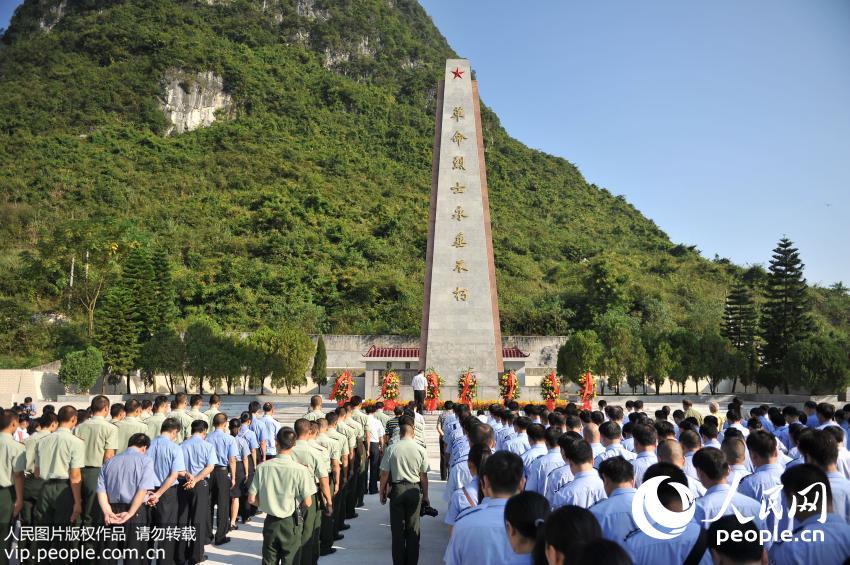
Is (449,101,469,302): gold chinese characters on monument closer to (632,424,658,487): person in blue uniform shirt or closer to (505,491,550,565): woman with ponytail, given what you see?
(632,424,658,487): person in blue uniform shirt

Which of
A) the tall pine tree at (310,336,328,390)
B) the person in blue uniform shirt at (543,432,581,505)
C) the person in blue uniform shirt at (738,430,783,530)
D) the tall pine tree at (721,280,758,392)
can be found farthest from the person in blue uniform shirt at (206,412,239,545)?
the tall pine tree at (721,280,758,392)

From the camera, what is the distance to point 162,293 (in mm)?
23438

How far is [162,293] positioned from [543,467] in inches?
873

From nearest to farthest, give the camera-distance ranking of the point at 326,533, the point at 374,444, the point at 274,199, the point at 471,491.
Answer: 1. the point at 471,491
2. the point at 326,533
3. the point at 374,444
4. the point at 274,199

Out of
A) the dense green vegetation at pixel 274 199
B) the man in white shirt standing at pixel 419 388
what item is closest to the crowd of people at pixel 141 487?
the man in white shirt standing at pixel 419 388

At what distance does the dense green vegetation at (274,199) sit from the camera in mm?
26031

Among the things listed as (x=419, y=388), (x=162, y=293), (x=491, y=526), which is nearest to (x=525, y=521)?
(x=491, y=526)

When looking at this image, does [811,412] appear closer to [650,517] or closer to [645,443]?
[645,443]

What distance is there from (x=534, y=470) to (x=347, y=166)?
41176mm

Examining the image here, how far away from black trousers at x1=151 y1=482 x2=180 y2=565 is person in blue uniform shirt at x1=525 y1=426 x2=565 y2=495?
2.23m

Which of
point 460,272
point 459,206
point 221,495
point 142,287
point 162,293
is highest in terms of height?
point 459,206

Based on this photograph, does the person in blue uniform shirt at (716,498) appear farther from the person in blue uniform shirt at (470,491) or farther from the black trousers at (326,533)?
the black trousers at (326,533)

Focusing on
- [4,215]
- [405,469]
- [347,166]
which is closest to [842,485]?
[405,469]

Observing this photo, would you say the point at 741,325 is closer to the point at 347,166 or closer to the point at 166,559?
the point at 166,559
